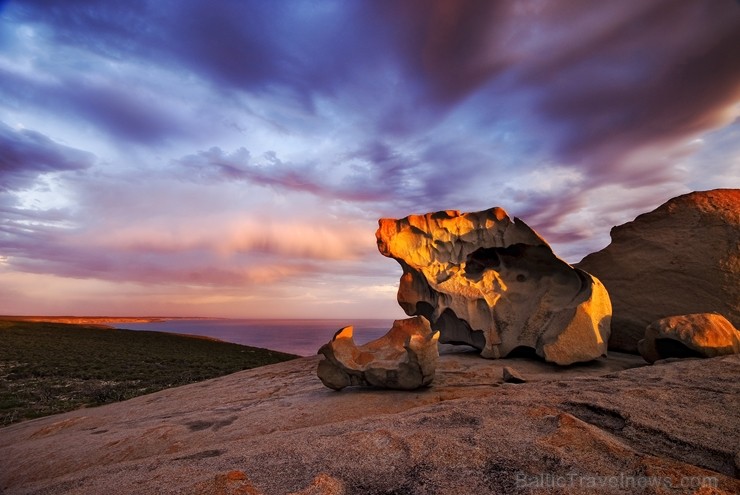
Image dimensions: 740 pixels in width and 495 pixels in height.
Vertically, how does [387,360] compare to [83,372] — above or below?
above

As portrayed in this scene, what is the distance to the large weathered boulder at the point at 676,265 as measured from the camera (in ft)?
31.6

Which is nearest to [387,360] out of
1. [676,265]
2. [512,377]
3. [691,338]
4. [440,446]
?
[512,377]

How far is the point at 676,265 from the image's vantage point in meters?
10.2

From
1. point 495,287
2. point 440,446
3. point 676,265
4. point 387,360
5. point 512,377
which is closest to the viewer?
point 440,446

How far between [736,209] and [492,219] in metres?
6.12

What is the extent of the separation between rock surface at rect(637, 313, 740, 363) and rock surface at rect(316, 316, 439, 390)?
15.1 feet

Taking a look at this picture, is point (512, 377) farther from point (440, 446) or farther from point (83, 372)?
point (83, 372)

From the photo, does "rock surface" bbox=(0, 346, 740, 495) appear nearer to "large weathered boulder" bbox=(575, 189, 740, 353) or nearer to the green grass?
"large weathered boulder" bbox=(575, 189, 740, 353)

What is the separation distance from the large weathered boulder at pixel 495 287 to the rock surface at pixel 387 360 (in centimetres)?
325

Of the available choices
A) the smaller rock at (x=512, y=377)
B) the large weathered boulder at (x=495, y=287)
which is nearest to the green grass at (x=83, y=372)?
the large weathered boulder at (x=495, y=287)

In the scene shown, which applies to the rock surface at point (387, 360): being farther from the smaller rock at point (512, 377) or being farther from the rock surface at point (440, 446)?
the smaller rock at point (512, 377)

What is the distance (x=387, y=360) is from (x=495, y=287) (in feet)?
16.2

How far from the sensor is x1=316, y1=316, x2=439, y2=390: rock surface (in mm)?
6684

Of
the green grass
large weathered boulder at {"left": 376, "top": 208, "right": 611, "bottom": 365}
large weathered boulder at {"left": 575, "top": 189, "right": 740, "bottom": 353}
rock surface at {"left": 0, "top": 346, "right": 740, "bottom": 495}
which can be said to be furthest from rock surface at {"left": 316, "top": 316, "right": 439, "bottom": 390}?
the green grass
